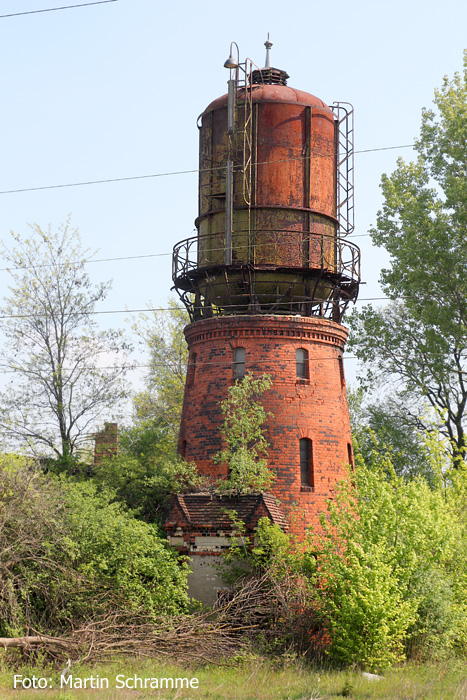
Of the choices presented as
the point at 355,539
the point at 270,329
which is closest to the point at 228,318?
the point at 270,329

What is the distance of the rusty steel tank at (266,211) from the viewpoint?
2195cm

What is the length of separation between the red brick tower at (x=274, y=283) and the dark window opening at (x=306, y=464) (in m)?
0.03

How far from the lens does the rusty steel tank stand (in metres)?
22.0

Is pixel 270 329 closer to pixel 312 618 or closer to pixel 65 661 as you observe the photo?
pixel 312 618

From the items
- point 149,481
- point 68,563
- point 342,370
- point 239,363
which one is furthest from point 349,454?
point 68,563

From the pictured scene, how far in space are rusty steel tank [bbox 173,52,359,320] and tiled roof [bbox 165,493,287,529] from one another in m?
5.19

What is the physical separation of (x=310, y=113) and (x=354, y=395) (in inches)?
669

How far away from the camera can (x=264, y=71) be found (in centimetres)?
2402

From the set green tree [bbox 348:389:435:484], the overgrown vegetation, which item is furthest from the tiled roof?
green tree [bbox 348:389:435:484]

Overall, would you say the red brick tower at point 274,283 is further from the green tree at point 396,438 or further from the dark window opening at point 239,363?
the green tree at point 396,438

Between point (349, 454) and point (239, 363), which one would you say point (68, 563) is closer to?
point (239, 363)

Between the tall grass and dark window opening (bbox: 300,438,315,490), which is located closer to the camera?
the tall grass

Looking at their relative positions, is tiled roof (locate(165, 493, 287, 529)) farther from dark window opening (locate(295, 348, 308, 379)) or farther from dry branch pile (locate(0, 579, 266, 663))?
dark window opening (locate(295, 348, 308, 379))

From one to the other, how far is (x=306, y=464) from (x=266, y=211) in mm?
6740
